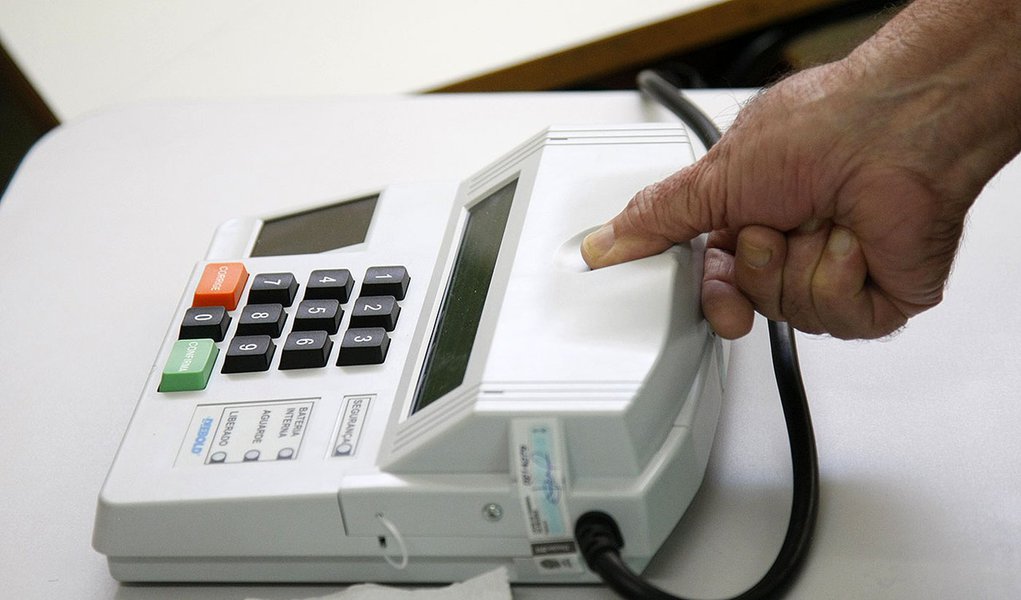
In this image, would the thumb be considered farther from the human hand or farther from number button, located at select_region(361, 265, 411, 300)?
number button, located at select_region(361, 265, 411, 300)

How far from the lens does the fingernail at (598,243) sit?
0.51 metres

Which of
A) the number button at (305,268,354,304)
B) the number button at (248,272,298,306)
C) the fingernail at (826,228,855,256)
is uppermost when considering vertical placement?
the number button at (248,272,298,306)

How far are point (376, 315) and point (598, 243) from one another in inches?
4.8

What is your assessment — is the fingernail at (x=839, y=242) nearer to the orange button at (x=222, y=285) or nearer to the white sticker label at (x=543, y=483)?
the white sticker label at (x=543, y=483)

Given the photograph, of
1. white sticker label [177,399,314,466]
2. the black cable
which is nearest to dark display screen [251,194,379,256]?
white sticker label [177,399,314,466]

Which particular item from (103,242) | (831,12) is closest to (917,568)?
(103,242)

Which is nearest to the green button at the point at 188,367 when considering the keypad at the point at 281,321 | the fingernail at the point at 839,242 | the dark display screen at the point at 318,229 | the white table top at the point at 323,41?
the keypad at the point at 281,321

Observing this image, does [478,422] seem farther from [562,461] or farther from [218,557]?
[218,557]

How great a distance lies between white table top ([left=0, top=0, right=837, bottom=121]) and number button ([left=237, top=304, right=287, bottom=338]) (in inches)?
20.1

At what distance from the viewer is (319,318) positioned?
55 cm

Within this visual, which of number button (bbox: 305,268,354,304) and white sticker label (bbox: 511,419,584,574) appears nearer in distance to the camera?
white sticker label (bbox: 511,419,584,574)

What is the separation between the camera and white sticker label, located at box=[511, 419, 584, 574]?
1.42 feet

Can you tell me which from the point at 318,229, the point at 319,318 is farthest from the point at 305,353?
the point at 318,229

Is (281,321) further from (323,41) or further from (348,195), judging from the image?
(323,41)
